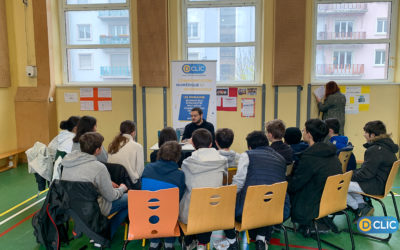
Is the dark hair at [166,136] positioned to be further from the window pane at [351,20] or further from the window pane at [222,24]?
the window pane at [351,20]

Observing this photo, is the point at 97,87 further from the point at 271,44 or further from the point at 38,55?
the point at 271,44

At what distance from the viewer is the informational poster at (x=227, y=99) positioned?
5758 mm

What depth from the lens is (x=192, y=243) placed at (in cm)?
276

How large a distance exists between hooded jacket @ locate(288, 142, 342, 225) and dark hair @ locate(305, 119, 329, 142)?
9 centimetres

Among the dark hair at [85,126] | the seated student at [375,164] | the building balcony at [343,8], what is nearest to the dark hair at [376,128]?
the seated student at [375,164]

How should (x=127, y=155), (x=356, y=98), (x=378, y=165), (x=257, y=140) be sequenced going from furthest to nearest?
(x=356, y=98), (x=127, y=155), (x=378, y=165), (x=257, y=140)

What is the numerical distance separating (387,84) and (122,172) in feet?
16.1

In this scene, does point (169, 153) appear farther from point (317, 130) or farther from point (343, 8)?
point (343, 8)

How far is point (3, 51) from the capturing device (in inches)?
230

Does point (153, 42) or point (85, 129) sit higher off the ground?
point (153, 42)

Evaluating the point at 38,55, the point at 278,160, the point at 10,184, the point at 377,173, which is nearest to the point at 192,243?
the point at 278,160

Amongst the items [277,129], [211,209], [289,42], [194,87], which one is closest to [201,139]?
[211,209]

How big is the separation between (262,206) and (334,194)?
2.15 feet

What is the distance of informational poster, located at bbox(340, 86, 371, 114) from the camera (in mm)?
5539
